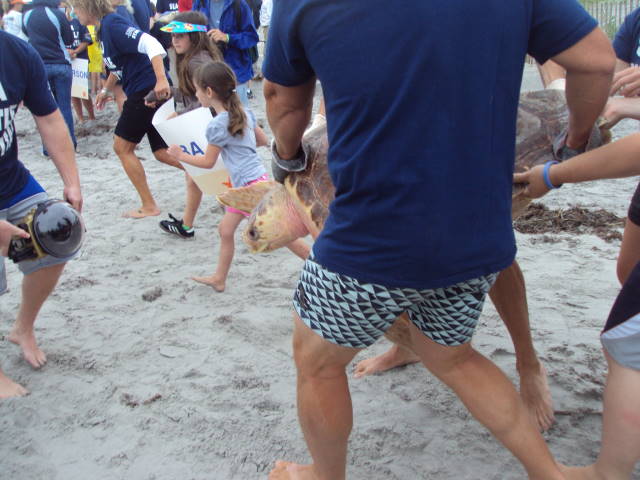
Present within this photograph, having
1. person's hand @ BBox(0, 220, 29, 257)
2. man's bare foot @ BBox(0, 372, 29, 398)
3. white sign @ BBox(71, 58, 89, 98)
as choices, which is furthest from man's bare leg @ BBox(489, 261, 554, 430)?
white sign @ BBox(71, 58, 89, 98)

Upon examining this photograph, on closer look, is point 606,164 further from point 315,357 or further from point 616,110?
point 315,357

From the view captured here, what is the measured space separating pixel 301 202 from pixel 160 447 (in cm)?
101

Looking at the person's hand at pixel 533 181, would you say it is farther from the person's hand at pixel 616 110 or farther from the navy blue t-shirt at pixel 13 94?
the navy blue t-shirt at pixel 13 94

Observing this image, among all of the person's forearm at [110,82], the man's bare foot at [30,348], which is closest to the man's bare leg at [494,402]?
the man's bare foot at [30,348]

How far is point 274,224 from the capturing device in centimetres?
212

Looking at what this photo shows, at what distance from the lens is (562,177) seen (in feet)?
4.85

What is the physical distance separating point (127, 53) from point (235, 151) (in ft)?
5.69

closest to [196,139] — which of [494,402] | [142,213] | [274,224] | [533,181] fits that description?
[142,213]

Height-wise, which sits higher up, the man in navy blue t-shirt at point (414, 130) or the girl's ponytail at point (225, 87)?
the man in navy blue t-shirt at point (414, 130)

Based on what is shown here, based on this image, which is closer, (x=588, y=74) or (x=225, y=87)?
(x=588, y=74)

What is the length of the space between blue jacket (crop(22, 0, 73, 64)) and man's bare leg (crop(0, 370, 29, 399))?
476cm

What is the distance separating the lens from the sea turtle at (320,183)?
1787mm

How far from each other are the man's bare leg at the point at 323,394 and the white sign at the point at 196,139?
2.17m

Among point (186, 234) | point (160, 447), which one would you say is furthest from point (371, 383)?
point (186, 234)
